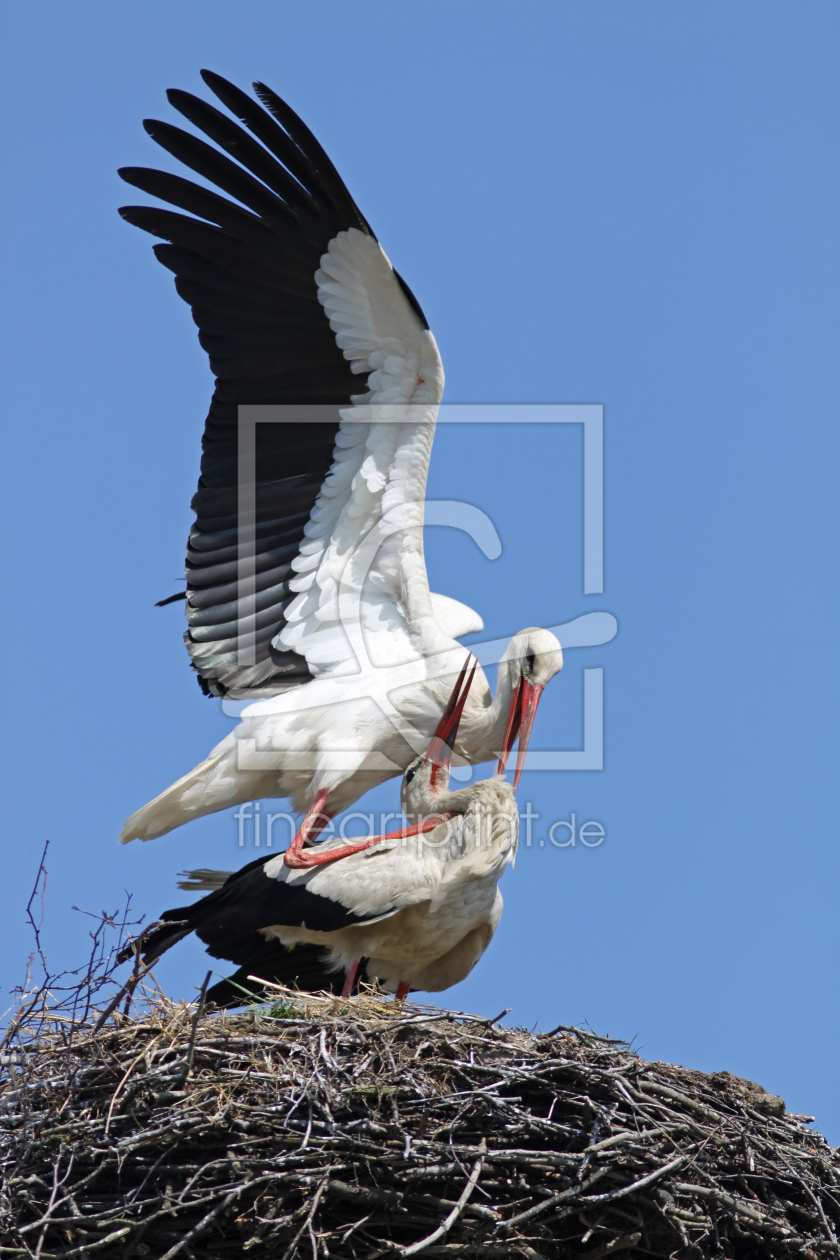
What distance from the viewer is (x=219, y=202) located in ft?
24.2

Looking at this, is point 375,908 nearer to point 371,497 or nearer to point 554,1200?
point 554,1200

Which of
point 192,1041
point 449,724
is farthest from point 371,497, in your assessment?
point 192,1041

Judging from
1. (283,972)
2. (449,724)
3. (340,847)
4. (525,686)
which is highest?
(525,686)

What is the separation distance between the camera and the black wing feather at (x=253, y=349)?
286 inches

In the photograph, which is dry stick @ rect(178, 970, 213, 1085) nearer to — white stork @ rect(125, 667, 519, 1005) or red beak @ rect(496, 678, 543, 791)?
white stork @ rect(125, 667, 519, 1005)

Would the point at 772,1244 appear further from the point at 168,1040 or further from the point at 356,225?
the point at 356,225

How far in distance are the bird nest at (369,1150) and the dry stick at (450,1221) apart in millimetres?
11

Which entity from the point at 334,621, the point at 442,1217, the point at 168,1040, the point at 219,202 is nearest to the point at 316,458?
the point at 334,621

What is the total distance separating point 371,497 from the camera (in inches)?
295

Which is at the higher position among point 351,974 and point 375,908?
point 375,908

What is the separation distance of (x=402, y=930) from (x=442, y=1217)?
1721 mm

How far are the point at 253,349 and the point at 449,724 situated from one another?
6.70 feet

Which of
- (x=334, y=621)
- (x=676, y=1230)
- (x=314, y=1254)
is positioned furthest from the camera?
(x=334, y=621)

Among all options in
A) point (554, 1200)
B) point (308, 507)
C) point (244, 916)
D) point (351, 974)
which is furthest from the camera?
point (308, 507)
